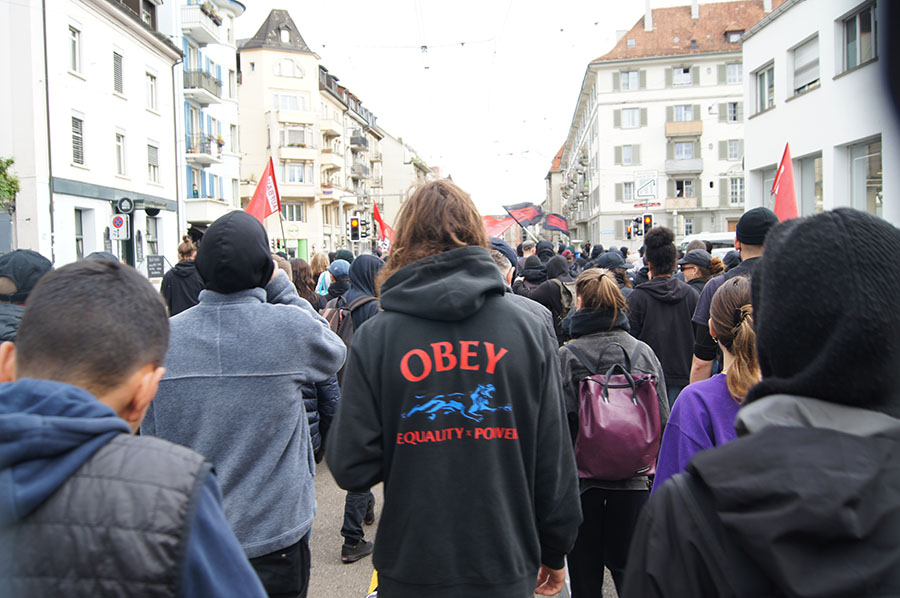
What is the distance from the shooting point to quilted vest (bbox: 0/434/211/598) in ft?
4.12

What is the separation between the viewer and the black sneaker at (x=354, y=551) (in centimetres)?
493

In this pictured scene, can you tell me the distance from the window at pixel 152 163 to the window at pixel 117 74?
3078 mm

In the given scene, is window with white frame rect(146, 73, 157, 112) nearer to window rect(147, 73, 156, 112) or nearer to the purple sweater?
window rect(147, 73, 156, 112)

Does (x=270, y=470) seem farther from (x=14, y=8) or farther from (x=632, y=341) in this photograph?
(x=14, y=8)

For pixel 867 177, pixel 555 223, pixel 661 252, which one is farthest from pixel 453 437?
pixel 555 223

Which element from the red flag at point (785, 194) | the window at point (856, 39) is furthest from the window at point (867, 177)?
the red flag at point (785, 194)

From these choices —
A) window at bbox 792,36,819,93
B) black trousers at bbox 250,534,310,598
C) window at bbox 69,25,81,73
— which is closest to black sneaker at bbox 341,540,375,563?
black trousers at bbox 250,534,310,598

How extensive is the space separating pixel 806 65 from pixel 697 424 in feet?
62.4

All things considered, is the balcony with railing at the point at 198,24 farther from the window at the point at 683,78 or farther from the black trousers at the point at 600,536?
the black trousers at the point at 600,536

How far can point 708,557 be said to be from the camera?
1216 millimetres

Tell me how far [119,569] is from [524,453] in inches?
56.0

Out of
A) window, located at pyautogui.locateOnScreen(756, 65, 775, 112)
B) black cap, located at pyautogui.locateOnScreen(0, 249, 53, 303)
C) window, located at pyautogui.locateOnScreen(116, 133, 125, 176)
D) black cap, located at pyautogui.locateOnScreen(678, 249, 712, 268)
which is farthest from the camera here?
window, located at pyautogui.locateOnScreen(116, 133, 125, 176)

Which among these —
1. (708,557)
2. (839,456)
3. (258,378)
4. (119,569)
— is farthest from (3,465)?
(258,378)

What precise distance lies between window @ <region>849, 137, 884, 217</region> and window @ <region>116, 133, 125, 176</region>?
2534 centimetres
